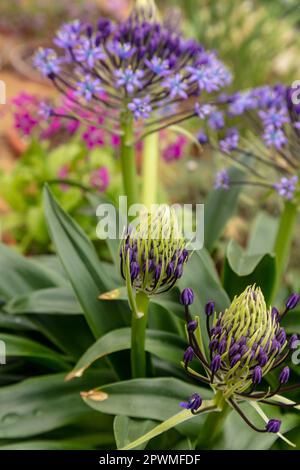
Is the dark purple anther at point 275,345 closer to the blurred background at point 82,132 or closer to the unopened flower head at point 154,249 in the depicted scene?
the unopened flower head at point 154,249

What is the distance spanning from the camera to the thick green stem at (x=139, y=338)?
121cm

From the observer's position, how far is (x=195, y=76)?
150cm

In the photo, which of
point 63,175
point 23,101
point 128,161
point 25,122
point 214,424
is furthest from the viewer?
point 63,175

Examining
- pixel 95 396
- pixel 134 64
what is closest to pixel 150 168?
pixel 134 64

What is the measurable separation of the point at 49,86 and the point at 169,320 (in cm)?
328

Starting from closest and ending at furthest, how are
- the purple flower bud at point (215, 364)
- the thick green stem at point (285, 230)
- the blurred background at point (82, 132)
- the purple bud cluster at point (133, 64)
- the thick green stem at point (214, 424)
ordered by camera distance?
the purple flower bud at point (215, 364), the thick green stem at point (214, 424), the purple bud cluster at point (133, 64), the thick green stem at point (285, 230), the blurred background at point (82, 132)

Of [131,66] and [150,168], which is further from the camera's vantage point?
[150,168]

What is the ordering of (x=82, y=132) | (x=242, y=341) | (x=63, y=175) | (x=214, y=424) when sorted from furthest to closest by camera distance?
(x=63, y=175)
(x=82, y=132)
(x=214, y=424)
(x=242, y=341)

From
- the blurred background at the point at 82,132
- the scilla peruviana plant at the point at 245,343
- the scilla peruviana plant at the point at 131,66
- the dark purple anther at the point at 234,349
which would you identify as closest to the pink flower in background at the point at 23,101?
the blurred background at the point at 82,132

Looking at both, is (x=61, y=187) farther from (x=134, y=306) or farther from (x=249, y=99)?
(x=134, y=306)

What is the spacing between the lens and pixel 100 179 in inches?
94.9

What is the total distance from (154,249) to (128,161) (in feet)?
1.92

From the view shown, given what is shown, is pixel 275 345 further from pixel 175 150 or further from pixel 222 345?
pixel 175 150
